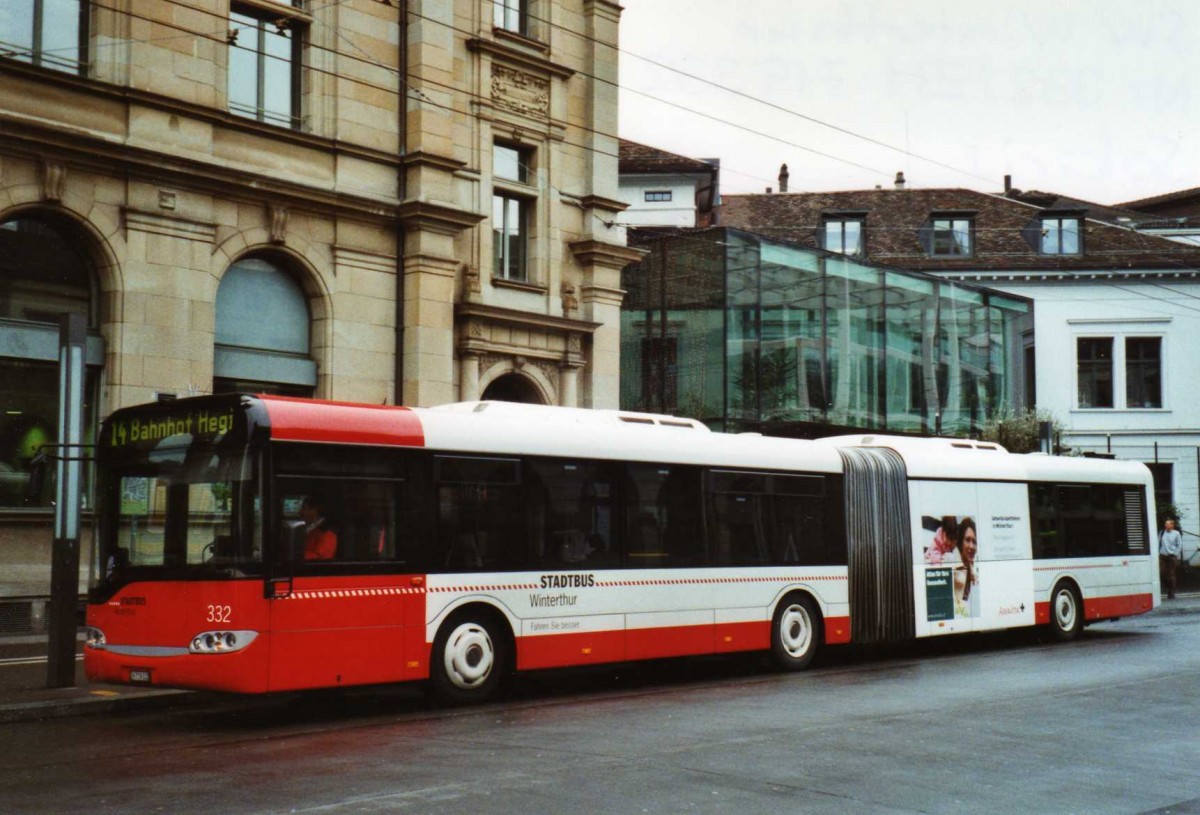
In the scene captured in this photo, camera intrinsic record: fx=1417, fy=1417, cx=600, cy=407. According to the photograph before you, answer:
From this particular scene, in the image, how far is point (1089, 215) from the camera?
5566 cm

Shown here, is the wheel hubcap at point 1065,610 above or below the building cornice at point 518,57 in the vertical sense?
below

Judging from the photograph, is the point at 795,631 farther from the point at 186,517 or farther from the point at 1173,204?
the point at 1173,204

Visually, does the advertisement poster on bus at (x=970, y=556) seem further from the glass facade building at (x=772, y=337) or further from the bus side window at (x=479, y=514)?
the glass facade building at (x=772, y=337)

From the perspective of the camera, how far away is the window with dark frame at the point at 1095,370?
51969 millimetres

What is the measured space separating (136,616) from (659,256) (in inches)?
869

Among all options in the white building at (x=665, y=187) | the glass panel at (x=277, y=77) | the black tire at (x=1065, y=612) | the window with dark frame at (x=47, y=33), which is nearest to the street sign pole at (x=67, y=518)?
the window with dark frame at (x=47, y=33)

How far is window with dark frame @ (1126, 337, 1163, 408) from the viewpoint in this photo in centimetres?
5181

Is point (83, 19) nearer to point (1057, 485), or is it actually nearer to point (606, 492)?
point (606, 492)

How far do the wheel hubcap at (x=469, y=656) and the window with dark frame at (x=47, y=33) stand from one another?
33.8 ft

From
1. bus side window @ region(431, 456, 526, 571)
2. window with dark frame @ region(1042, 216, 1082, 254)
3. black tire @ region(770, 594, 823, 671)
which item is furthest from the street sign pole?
window with dark frame @ region(1042, 216, 1082, 254)

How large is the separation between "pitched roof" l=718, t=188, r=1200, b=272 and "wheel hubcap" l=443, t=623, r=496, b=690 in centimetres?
3954

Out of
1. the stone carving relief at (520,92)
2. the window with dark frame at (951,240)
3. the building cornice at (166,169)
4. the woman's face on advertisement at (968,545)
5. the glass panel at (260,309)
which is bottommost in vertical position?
the woman's face on advertisement at (968,545)

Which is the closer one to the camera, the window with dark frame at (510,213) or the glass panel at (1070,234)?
the window with dark frame at (510,213)

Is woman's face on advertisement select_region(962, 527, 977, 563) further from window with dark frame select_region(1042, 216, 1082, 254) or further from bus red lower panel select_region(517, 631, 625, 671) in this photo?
window with dark frame select_region(1042, 216, 1082, 254)
